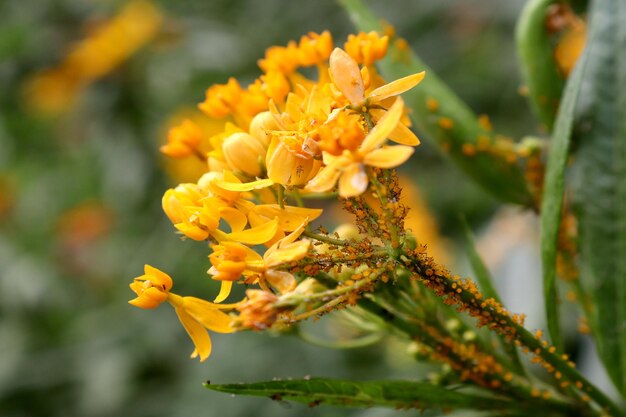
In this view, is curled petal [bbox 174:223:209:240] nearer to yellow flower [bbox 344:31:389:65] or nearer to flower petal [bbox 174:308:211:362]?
flower petal [bbox 174:308:211:362]

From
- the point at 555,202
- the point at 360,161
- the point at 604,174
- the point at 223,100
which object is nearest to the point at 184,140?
the point at 223,100

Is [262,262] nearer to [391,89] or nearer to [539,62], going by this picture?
[391,89]

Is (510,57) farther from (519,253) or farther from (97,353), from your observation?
(97,353)

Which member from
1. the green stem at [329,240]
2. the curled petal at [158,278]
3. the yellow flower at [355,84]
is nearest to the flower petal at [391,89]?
the yellow flower at [355,84]

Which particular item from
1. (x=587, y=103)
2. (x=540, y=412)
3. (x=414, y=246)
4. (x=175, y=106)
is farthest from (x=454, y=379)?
(x=175, y=106)

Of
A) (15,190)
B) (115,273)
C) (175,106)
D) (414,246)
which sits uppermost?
(175,106)

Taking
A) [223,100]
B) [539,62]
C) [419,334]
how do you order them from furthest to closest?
[539,62]
[223,100]
[419,334]
